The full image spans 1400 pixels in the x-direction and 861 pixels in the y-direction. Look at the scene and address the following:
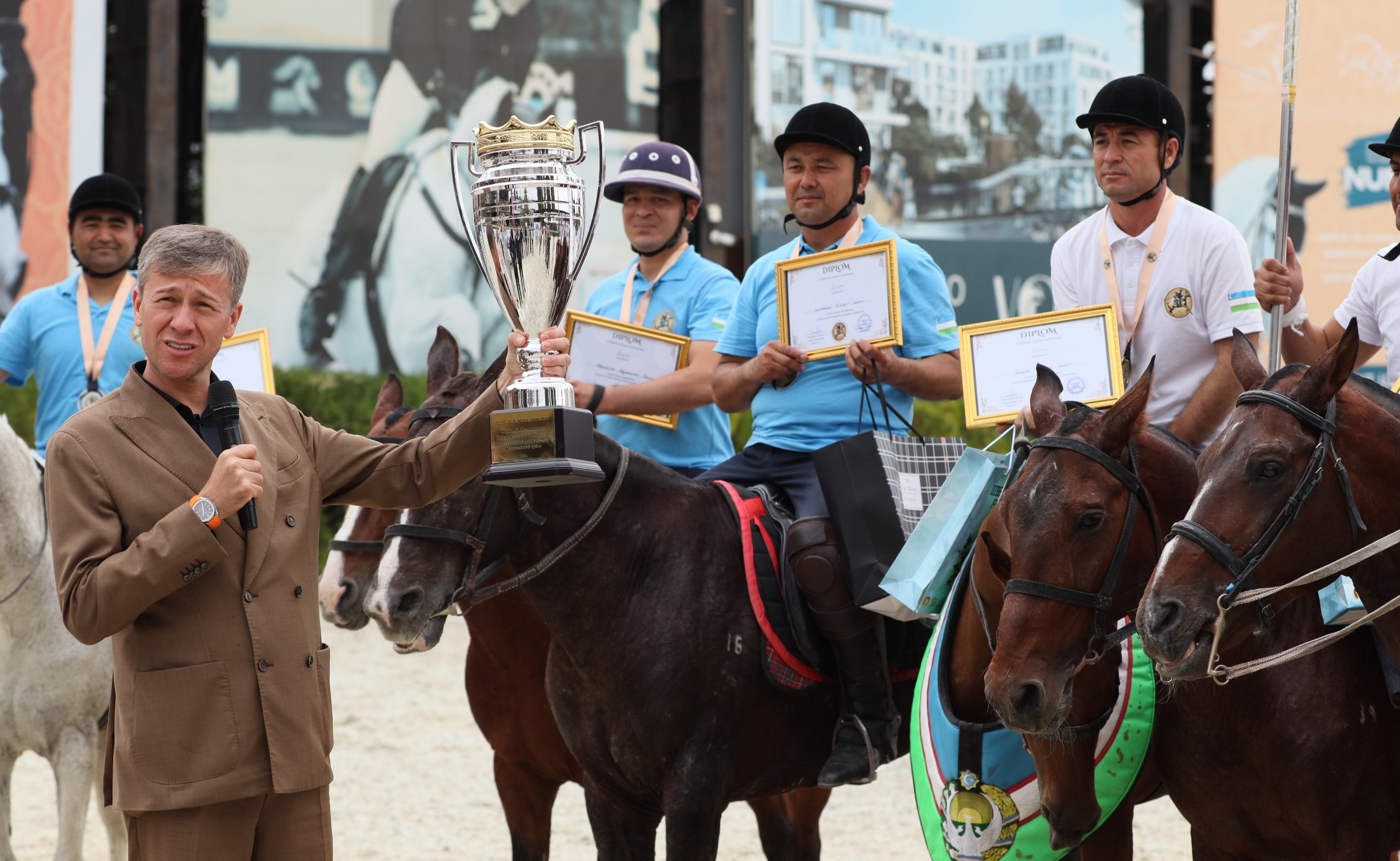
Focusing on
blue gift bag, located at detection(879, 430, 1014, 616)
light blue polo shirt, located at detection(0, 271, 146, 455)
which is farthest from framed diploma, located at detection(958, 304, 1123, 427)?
light blue polo shirt, located at detection(0, 271, 146, 455)

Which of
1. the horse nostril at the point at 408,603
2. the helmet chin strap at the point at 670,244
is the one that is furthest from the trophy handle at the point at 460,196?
the helmet chin strap at the point at 670,244

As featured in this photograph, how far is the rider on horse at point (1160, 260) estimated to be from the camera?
4488 millimetres

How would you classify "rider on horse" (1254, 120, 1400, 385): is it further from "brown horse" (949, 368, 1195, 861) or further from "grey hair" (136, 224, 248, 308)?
"grey hair" (136, 224, 248, 308)

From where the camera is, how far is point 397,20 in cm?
1326

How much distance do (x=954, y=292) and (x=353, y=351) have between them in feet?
19.0

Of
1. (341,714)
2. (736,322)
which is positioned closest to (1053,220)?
(341,714)

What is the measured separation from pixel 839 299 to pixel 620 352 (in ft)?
2.92

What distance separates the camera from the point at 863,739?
4.66 m

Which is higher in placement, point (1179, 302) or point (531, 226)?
point (531, 226)

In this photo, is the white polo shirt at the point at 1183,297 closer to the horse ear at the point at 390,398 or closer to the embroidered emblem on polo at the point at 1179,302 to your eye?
the embroidered emblem on polo at the point at 1179,302

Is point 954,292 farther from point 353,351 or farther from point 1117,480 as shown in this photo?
point 1117,480

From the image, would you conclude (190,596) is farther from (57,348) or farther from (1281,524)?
(57,348)

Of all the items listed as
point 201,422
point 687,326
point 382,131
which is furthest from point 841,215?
point 382,131

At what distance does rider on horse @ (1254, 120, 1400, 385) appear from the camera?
4.32 m
